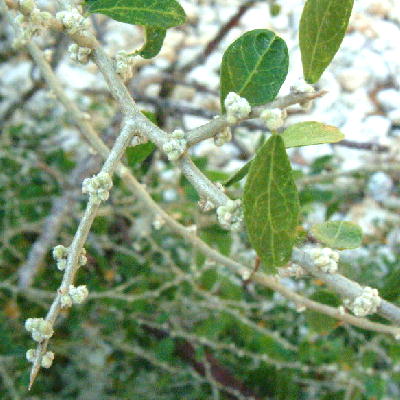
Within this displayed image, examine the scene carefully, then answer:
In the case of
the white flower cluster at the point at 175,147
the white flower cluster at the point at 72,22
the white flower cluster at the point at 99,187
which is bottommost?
the white flower cluster at the point at 99,187

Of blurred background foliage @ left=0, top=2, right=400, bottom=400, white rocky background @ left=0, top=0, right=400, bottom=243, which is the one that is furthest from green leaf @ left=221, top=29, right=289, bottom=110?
white rocky background @ left=0, top=0, right=400, bottom=243

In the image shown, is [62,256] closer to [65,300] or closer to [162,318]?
[65,300]

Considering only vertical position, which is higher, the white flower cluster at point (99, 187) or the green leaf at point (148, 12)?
the green leaf at point (148, 12)

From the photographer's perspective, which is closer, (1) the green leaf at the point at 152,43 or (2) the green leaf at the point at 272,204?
(2) the green leaf at the point at 272,204

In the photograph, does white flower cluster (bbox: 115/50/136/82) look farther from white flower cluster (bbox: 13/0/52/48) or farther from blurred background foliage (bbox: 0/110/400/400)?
blurred background foliage (bbox: 0/110/400/400)

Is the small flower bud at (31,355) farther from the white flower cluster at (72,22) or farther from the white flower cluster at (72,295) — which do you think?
the white flower cluster at (72,22)

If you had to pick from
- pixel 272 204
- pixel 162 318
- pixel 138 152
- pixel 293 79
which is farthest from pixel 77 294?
pixel 293 79

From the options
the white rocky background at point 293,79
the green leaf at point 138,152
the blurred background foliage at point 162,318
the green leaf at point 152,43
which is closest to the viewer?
the green leaf at point 152,43

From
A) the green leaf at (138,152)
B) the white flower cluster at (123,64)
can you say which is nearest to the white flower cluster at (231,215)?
the white flower cluster at (123,64)
